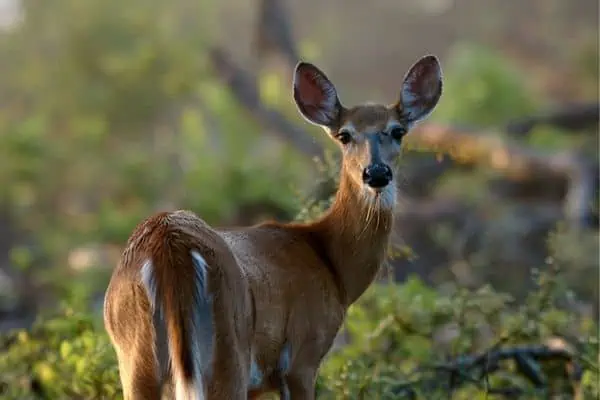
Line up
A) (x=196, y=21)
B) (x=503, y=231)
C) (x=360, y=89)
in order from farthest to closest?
(x=360, y=89) < (x=196, y=21) < (x=503, y=231)

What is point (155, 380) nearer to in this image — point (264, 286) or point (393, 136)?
point (264, 286)

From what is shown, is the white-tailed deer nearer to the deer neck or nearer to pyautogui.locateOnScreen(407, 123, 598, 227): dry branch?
the deer neck

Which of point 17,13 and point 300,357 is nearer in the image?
point 300,357

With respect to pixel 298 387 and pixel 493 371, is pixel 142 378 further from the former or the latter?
pixel 493 371

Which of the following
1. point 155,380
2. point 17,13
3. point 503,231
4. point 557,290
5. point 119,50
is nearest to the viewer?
point 155,380

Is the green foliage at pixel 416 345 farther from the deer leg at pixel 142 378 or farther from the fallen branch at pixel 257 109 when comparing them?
the fallen branch at pixel 257 109

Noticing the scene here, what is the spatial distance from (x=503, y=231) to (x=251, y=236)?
7458 mm

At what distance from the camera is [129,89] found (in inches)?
616

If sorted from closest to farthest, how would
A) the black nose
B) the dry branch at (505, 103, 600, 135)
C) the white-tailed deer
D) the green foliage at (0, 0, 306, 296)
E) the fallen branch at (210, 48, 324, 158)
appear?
the white-tailed deer
the black nose
the fallen branch at (210, 48, 324, 158)
the dry branch at (505, 103, 600, 135)
the green foliage at (0, 0, 306, 296)

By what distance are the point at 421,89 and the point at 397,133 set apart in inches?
14.1

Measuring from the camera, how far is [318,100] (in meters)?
4.11

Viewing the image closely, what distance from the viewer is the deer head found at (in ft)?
12.4

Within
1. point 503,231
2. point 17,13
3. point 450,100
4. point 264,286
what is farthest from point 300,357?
point 17,13

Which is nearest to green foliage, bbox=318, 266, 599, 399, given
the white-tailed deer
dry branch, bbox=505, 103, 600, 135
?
the white-tailed deer
